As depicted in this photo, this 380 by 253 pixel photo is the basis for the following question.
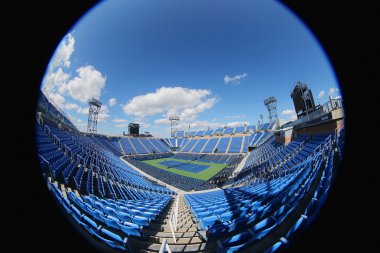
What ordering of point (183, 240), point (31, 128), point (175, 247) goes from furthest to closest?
point (183, 240)
point (175, 247)
point (31, 128)

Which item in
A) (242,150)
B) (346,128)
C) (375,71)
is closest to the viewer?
(375,71)

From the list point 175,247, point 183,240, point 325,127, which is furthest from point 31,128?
point 325,127

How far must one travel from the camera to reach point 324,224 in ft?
6.70

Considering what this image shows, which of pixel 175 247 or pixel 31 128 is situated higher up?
pixel 31 128

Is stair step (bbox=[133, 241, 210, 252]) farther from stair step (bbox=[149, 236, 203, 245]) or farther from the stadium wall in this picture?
the stadium wall

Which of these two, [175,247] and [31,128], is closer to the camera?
[31,128]

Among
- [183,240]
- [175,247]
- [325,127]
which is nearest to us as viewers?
[175,247]

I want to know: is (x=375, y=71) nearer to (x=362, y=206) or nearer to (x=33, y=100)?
(x=362, y=206)

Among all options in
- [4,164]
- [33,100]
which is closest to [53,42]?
[33,100]

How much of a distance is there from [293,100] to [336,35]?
710 inches

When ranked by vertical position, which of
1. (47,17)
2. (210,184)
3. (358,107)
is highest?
(47,17)

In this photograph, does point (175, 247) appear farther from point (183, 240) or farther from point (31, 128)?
point (31, 128)

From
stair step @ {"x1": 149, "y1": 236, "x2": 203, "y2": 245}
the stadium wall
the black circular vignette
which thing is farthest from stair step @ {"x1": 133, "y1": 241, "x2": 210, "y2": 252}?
the stadium wall

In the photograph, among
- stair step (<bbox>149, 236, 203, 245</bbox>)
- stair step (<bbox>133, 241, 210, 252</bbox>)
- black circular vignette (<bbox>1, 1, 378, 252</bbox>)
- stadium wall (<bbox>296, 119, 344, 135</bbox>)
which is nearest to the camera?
black circular vignette (<bbox>1, 1, 378, 252</bbox>)
